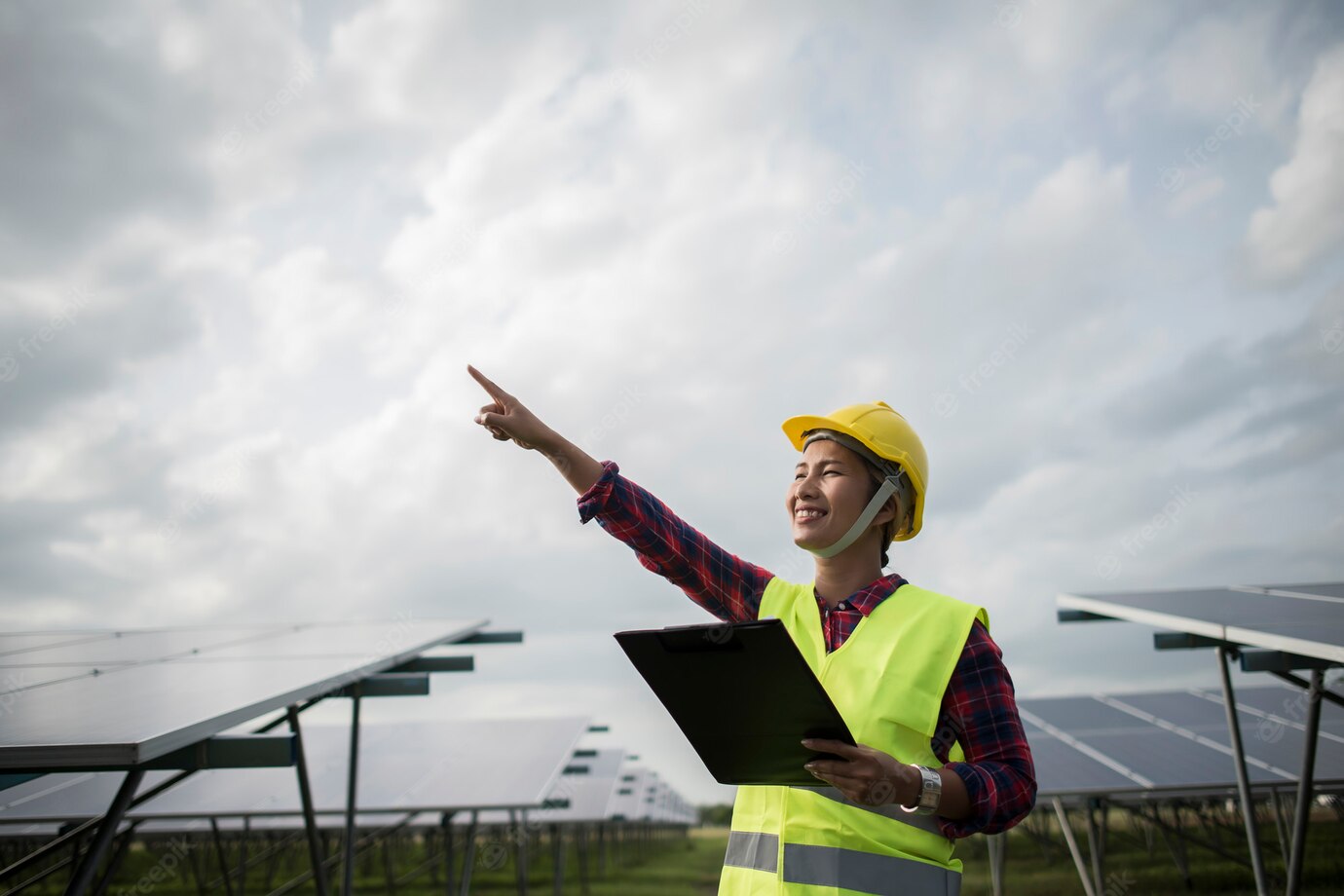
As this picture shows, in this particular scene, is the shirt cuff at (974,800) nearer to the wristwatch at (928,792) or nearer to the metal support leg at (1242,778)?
the wristwatch at (928,792)

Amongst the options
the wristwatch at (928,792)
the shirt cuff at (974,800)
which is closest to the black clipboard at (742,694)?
the wristwatch at (928,792)

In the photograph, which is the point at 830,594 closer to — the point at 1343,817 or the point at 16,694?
the point at 16,694

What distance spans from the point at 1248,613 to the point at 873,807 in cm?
424

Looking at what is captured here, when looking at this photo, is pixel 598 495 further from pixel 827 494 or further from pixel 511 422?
pixel 827 494

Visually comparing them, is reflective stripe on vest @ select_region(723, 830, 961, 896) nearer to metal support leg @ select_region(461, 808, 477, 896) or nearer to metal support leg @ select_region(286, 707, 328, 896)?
metal support leg @ select_region(286, 707, 328, 896)

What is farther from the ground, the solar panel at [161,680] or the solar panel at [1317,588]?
the solar panel at [1317,588]

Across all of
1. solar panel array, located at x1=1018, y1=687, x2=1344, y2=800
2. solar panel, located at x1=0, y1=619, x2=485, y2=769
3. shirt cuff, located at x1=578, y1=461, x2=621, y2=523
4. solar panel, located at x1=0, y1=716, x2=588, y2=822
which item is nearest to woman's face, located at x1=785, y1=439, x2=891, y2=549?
shirt cuff, located at x1=578, y1=461, x2=621, y2=523

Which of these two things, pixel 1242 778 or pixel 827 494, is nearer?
pixel 827 494

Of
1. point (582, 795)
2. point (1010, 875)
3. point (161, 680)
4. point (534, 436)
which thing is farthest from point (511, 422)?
point (1010, 875)

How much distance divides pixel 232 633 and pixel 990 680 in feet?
22.4

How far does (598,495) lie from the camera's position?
2643 millimetres

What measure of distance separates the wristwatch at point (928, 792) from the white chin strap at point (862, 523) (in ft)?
2.25

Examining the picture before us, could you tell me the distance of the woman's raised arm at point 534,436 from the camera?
2652 millimetres

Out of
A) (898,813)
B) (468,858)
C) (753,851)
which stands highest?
(898,813)
